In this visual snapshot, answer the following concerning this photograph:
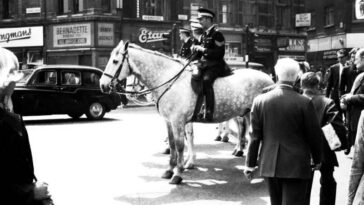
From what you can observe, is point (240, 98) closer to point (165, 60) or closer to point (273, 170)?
point (165, 60)

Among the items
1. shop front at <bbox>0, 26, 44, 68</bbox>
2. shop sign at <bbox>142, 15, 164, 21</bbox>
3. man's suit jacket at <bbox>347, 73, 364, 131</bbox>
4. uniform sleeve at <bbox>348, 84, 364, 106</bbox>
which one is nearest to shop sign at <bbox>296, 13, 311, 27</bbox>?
shop sign at <bbox>142, 15, 164, 21</bbox>

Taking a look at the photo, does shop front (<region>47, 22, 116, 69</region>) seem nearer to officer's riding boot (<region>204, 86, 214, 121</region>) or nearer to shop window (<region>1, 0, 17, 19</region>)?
shop window (<region>1, 0, 17, 19</region>)

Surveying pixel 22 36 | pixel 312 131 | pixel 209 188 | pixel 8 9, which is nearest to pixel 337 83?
pixel 209 188

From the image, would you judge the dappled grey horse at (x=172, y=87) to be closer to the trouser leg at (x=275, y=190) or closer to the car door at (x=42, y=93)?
the trouser leg at (x=275, y=190)

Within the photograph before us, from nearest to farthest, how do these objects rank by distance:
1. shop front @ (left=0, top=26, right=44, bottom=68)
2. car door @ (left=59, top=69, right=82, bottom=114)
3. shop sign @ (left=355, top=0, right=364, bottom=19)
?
car door @ (left=59, top=69, right=82, bottom=114) → shop front @ (left=0, top=26, right=44, bottom=68) → shop sign @ (left=355, top=0, right=364, bottom=19)

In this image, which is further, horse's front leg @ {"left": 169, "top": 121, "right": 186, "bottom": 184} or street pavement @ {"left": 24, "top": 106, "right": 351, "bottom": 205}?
horse's front leg @ {"left": 169, "top": 121, "right": 186, "bottom": 184}

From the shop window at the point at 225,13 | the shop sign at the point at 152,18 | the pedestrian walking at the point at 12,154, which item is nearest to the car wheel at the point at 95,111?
the shop sign at the point at 152,18

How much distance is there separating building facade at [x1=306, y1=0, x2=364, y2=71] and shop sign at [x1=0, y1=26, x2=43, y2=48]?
20289 mm

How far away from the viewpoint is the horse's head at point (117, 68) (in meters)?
8.05

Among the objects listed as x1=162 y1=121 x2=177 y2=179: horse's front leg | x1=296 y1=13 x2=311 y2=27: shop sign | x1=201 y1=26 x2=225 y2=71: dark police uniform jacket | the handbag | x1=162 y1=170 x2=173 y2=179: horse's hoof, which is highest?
x1=296 y1=13 x2=311 y2=27: shop sign

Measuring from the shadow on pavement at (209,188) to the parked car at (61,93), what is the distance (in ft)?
27.8

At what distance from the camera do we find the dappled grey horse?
25.6ft

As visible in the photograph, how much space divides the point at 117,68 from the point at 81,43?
2364 cm

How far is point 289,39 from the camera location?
136ft
